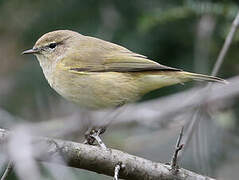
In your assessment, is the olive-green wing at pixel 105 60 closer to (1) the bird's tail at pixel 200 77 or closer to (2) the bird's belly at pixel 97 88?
(2) the bird's belly at pixel 97 88

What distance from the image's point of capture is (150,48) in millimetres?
4949

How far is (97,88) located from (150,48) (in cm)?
112

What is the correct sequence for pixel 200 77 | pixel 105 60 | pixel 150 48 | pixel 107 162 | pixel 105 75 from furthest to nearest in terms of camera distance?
pixel 150 48
pixel 105 60
pixel 105 75
pixel 200 77
pixel 107 162

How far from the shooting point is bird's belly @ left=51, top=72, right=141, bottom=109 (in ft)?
13.2

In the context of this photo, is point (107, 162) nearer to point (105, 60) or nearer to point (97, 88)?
point (97, 88)

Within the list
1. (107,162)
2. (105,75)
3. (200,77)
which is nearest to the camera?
(107,162)

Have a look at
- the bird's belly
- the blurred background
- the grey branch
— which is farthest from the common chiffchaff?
the grey branch

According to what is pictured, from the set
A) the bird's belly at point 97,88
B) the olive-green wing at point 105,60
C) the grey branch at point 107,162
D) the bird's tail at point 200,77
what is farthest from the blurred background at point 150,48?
the grey branch at point 107,162

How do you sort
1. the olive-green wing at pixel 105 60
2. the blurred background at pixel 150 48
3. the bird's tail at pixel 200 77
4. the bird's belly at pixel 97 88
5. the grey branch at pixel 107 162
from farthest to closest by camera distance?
the blurred background at pixel 150 48
the olive-green wing at pixel 105 60
the bird's belly at pixel 97 88
the bird's tail at pixel 200 77
the grey branch at pixel 107 162

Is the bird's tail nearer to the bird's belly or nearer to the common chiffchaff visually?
the common chiffchaff

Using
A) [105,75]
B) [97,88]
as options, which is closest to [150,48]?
[105,75]

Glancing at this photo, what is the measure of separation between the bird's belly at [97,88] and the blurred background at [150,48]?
1.74 feet

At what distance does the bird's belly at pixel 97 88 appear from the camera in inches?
158

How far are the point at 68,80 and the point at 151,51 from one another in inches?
46.4
